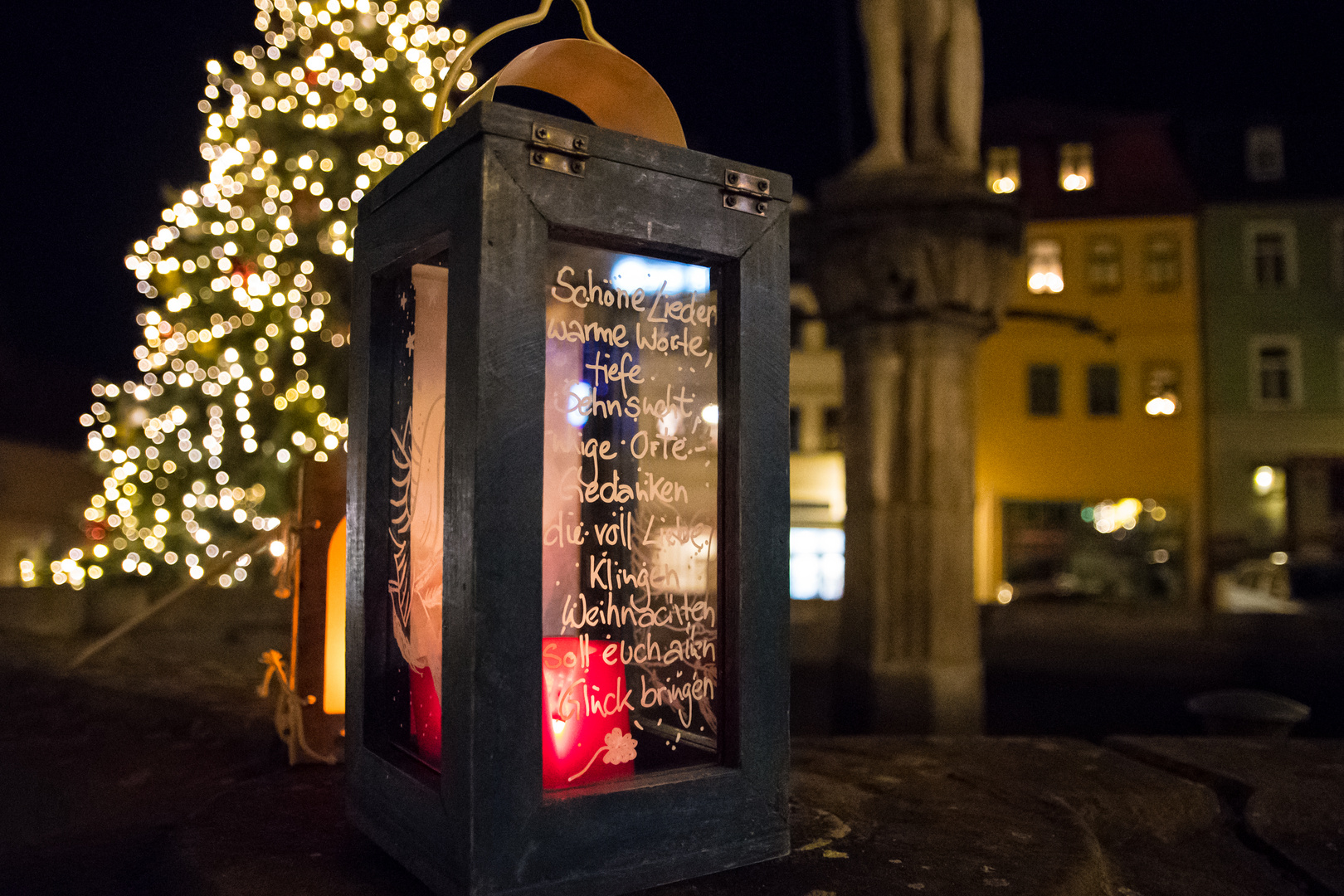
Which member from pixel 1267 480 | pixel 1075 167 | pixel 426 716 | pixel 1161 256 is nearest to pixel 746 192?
pixel 426 716

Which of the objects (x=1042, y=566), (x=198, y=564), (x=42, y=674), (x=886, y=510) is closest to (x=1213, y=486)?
(x=1042, y=566)

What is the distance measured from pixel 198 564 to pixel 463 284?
7.75m

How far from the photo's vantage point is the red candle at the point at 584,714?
2.43m

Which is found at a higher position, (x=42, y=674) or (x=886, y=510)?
(x=886, y=510)

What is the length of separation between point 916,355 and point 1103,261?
21.1 metres

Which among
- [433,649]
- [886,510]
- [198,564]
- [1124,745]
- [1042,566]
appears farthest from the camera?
[1042,566]

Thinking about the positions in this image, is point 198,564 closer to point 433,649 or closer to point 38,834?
point 38,834

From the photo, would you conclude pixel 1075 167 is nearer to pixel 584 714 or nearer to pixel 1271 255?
pixel 1271 255

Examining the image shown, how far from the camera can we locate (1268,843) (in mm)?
3326

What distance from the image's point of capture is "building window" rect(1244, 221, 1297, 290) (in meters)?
24.5

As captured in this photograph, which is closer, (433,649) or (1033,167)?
(433,649)

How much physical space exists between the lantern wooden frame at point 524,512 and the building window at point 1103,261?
80.0 ft

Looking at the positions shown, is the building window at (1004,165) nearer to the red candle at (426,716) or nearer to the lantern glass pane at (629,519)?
the lantern glass pane at (629,519)

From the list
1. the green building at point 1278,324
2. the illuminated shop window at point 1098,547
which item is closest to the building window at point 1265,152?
the green building at point 1278,324
